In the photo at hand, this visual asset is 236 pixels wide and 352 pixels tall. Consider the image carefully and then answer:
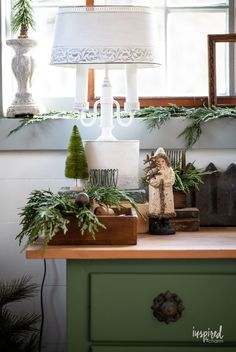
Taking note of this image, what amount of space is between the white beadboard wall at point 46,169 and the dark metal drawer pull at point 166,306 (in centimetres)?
71

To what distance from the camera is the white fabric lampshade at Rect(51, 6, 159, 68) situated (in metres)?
2.38

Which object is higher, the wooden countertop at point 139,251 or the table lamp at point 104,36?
the table lamp at point 104,36

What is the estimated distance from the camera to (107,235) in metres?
2.22

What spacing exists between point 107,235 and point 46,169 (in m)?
0.65

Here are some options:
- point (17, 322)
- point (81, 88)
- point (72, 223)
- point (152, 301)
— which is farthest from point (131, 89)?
point (17, 322)

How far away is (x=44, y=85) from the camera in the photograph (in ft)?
9.67

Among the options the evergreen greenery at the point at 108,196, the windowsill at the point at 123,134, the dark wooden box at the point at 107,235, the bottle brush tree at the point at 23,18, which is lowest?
the dark wooden box at the point at 107,235

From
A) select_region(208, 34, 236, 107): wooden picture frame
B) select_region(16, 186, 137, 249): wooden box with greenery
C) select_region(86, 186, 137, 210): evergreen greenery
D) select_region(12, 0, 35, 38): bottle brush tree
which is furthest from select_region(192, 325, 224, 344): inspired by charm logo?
select_region(12, 0, 35, 38): bottle brush tree

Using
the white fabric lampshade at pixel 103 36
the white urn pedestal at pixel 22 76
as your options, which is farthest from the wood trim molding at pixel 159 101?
the white fabric lampshade at pixel 103 36

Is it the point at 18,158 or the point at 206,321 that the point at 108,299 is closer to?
the point at 206,321

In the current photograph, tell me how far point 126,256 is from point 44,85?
3.41 ft

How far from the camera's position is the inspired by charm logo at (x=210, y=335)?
2.16m

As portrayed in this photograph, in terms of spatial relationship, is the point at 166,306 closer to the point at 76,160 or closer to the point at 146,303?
the point at 146,303

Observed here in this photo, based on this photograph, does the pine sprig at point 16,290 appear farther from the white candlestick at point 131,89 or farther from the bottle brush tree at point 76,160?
the white candlestick at point 131,89
